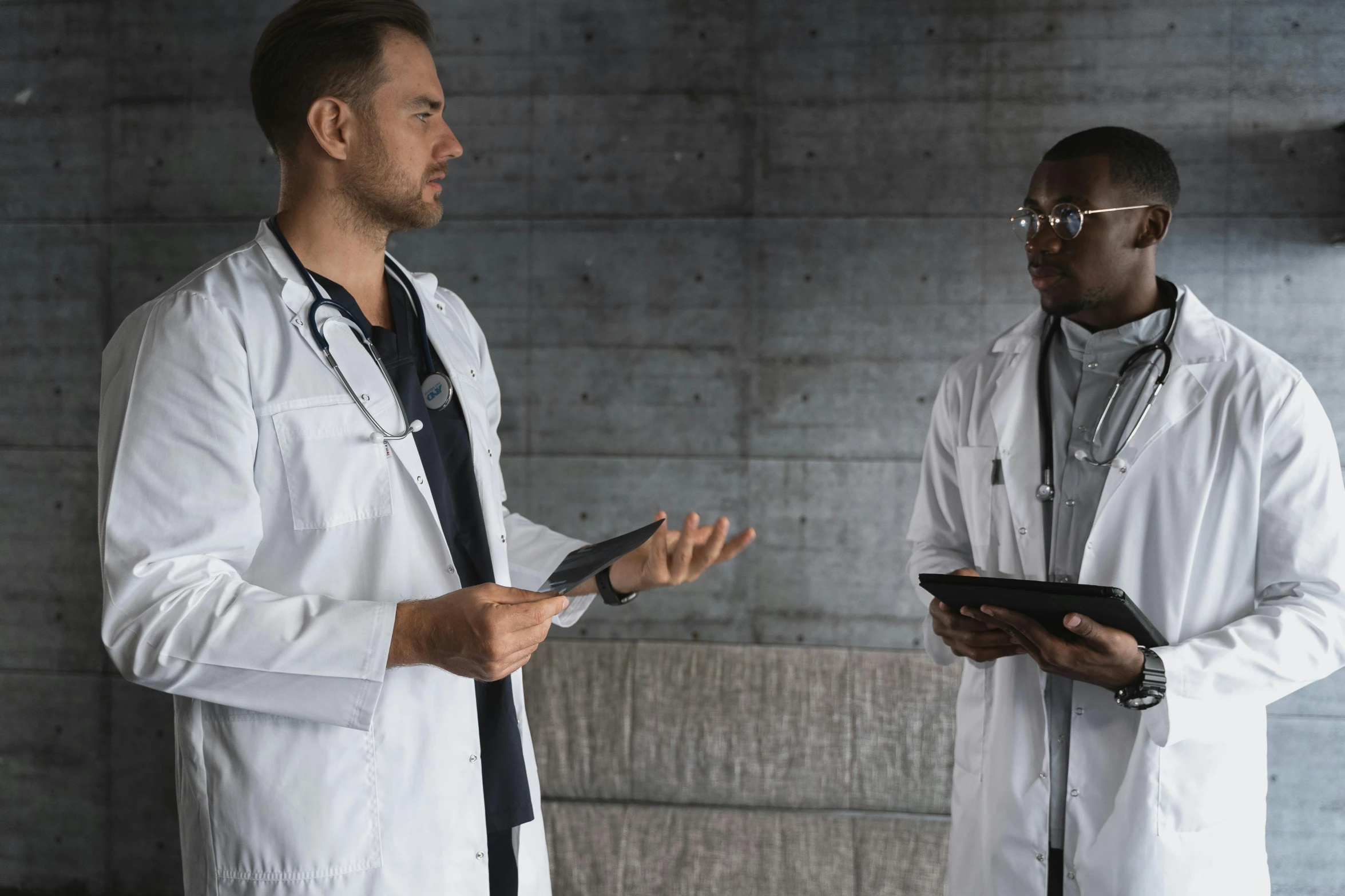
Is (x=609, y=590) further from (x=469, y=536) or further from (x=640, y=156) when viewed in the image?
(x=640, y=156)

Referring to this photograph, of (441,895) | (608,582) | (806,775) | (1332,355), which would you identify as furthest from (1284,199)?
(441,895)

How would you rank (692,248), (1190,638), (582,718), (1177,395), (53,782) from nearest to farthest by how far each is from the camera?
(1190,638) → (1177,395) → (582,718) → (692,248) → (53,782)

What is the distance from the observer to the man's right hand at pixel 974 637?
178 centimetres

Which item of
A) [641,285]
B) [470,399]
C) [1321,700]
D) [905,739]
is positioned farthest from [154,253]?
[1321,700]

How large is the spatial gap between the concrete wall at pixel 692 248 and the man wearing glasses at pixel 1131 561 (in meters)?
1.08

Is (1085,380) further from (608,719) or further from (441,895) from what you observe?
(608,719)

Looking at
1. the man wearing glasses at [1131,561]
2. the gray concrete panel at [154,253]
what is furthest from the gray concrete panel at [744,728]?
the gray concrete panel at [154,253]

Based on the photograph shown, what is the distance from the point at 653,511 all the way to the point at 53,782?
2392 mm

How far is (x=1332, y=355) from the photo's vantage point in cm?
302

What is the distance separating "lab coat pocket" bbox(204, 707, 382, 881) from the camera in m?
1.33

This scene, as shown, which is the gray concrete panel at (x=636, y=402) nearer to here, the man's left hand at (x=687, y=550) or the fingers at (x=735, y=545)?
the man's left hand at (x=687, y=550)

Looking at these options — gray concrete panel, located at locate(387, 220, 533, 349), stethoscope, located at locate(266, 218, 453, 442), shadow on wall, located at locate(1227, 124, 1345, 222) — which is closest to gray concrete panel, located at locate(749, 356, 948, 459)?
gray concrete panel, located at locate(387, 220, 533, 349)

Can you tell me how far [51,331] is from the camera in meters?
3.39

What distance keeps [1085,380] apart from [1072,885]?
999 mm
